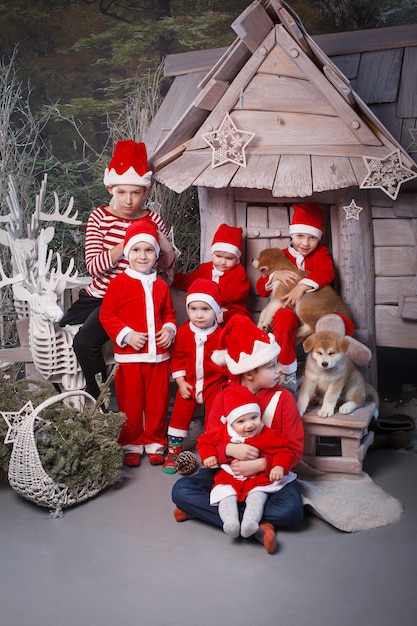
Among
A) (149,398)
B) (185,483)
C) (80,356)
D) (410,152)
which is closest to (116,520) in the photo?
(185,483)

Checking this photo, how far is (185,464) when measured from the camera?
185 inches

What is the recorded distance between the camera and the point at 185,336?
4879 mm

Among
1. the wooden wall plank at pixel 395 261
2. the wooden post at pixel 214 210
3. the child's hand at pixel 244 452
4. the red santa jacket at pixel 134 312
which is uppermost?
the wooden post at pixel 214 210

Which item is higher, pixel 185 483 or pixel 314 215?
pixel 314 215

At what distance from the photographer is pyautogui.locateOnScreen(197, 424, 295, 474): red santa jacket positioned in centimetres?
401

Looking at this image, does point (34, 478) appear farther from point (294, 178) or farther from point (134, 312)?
point (294, 178)

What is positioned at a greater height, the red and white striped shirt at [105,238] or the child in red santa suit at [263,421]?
the red and white striped shirt at [105,238]

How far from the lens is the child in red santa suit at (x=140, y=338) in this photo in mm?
4895

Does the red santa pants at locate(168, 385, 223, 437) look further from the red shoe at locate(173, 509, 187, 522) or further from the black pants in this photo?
the red shoe at locate(173, 509, 187, 522)

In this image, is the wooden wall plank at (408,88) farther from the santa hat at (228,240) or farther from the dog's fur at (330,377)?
the dog's fur at (330,377)

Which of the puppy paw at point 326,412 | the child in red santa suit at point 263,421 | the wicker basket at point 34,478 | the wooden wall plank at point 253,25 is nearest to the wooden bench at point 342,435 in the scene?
the puppy paw at point 326,412

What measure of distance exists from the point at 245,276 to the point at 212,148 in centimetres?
87

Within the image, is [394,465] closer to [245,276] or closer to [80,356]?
A: [245,276]

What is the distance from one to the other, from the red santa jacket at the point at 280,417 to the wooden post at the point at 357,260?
124 centimetres
